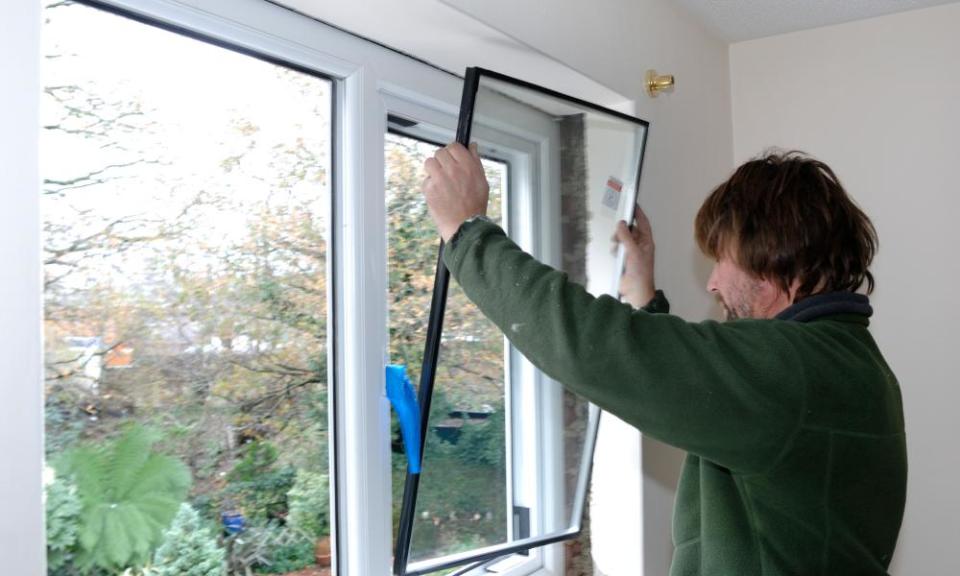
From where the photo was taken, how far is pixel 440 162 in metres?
1.11

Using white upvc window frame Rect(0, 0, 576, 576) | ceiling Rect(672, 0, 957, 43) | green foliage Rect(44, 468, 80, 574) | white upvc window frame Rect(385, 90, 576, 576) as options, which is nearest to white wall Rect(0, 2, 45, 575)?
green foliage Rect(44, 468, 80, 574)

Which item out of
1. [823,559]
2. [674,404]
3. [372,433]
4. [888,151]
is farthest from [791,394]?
[888,151]

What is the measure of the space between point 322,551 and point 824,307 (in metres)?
0.85

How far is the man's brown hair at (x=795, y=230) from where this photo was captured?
1.12 metres

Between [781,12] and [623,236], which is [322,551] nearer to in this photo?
[623,236]

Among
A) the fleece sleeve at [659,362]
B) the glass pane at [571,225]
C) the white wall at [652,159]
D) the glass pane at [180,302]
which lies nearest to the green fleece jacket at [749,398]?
the fleece sleeve at [659,362]

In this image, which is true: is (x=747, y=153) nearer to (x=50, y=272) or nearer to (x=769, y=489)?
(x=769, y=489)

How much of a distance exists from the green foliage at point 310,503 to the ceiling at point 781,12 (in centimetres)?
145

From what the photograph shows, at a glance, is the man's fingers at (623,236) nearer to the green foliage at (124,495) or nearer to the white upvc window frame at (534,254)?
the white upvc window frame at (534,254)

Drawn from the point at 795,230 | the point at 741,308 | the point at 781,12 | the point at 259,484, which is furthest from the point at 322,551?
the point at 781,12

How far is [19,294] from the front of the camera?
32.1 inches

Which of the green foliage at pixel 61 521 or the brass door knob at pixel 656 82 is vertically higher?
the brass door knob at pixel 656 82

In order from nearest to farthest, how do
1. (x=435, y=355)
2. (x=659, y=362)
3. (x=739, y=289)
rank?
1. (x=659, y=362)
2. (x=739, y=289)
3. (x=435, y=355)

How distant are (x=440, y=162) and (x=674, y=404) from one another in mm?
431
